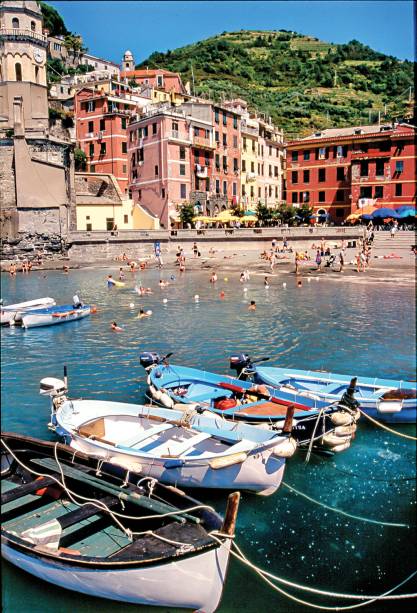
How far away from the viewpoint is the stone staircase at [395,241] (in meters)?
41.1

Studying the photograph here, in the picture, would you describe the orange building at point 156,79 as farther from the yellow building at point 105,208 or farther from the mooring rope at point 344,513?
the mooring rope at point 344,513

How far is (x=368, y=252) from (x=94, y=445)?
33.8 m

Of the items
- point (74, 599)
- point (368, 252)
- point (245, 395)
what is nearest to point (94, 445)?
point (74, 599)

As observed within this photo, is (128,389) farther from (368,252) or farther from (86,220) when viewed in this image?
(86,220)

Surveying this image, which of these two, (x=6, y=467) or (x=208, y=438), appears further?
(x=208, y=438)

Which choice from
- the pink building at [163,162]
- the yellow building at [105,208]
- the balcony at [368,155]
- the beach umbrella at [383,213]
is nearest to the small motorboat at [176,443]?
the beach umbrella at [383,213]

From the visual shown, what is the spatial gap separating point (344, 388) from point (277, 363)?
441cm

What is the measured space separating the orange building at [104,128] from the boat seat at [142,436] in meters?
47.4

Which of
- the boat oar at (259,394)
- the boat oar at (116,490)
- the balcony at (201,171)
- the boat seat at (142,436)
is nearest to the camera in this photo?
the boat oar at (116,490)

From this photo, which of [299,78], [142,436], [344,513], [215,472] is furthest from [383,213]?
[299,78]

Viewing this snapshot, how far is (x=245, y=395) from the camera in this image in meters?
12.9

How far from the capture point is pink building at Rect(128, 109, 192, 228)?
5166cm

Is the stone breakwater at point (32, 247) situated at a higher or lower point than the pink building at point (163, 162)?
lower

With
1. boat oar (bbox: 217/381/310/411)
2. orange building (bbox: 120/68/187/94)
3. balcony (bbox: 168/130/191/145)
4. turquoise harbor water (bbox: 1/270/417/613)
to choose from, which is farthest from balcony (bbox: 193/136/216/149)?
boat oar (bbox: 217/381/310/411)
